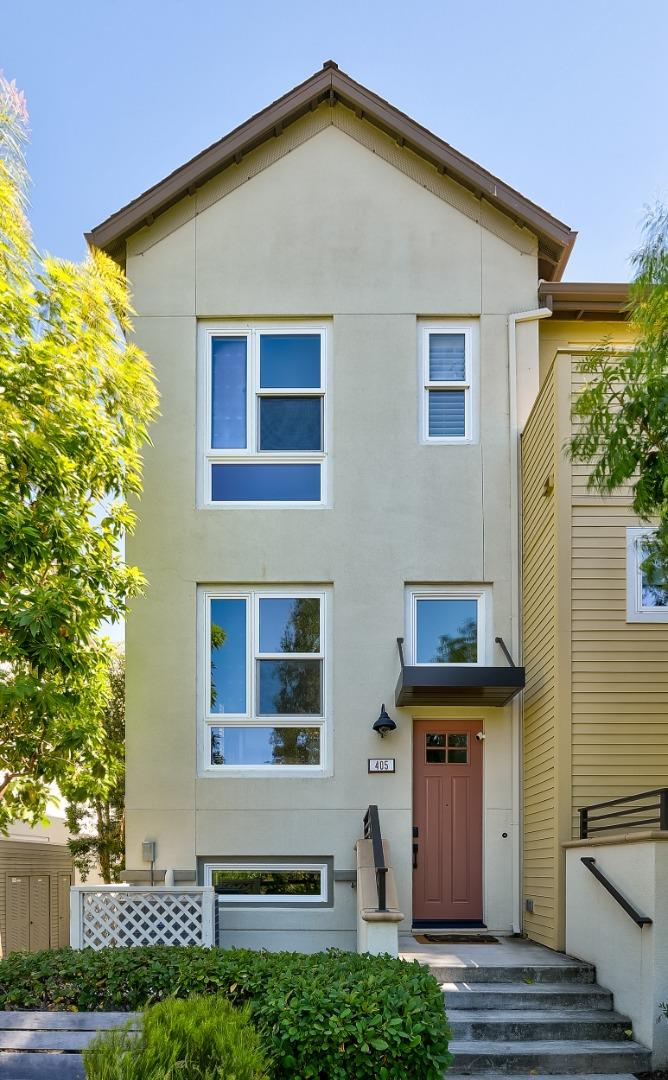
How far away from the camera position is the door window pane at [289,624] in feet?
32.3

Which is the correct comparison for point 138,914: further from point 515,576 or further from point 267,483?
point 515,576

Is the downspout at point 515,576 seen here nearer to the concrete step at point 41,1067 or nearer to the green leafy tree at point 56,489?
the green leafy tree at point 56,489

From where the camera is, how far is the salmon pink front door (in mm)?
9484

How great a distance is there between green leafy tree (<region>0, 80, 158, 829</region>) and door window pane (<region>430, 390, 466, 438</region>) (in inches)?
123

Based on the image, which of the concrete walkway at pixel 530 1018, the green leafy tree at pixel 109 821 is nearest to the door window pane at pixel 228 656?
the concrete walkway at pixel 530 1018

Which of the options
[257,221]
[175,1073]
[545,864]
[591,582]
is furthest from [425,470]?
[175,1073]

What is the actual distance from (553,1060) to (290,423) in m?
6.48

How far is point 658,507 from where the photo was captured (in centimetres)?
642

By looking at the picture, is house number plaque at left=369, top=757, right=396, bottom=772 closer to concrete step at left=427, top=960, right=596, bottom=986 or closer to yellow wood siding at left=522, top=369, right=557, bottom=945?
yellow wood siding at left=522, top=369, right=557, bottom=945

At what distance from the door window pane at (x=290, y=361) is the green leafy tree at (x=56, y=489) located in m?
1.58

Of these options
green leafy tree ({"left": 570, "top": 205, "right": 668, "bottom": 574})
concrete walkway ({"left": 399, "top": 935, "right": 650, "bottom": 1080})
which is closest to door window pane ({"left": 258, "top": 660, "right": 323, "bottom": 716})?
concrete walkway ({"left": 399, "top": 935, "right": 650, "bottom": 1080})

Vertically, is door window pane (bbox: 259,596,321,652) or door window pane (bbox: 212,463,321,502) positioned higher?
door window pane (bbox: 212,463,321,502)

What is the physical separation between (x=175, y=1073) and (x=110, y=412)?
6018 mm

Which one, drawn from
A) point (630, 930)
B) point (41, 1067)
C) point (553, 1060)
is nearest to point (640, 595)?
point (630, 930)
